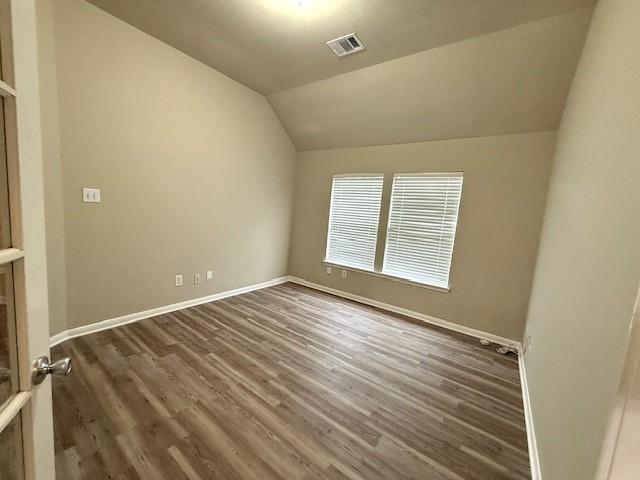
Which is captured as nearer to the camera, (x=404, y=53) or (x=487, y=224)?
(x=404, y=53)

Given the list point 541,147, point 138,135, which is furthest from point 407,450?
point 138,135

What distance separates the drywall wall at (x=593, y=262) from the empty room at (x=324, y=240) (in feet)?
0.06

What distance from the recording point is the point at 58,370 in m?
0.61

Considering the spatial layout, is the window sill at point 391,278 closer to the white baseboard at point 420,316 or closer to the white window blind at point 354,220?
the white window blind at point 354,220

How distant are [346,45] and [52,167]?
286 centimetres

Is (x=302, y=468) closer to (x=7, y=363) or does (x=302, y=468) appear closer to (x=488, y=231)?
(x=7, y=363)

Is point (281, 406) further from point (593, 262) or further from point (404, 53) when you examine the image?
point (404, 53)

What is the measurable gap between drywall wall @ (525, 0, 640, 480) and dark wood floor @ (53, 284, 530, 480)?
0.48m

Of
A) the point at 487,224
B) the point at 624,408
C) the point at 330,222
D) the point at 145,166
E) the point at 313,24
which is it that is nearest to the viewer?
the point at 624,408

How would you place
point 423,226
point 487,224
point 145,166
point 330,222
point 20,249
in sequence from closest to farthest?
point 20,249 < point 145,166 < point 487,224 < point 423,226 < point 330,222

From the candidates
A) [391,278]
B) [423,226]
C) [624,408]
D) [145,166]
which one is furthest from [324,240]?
[624,408]

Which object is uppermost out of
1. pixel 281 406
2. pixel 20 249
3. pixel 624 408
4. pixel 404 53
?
pixel 404 53

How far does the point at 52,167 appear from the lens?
2.10m

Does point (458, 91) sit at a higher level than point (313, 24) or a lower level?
lower
